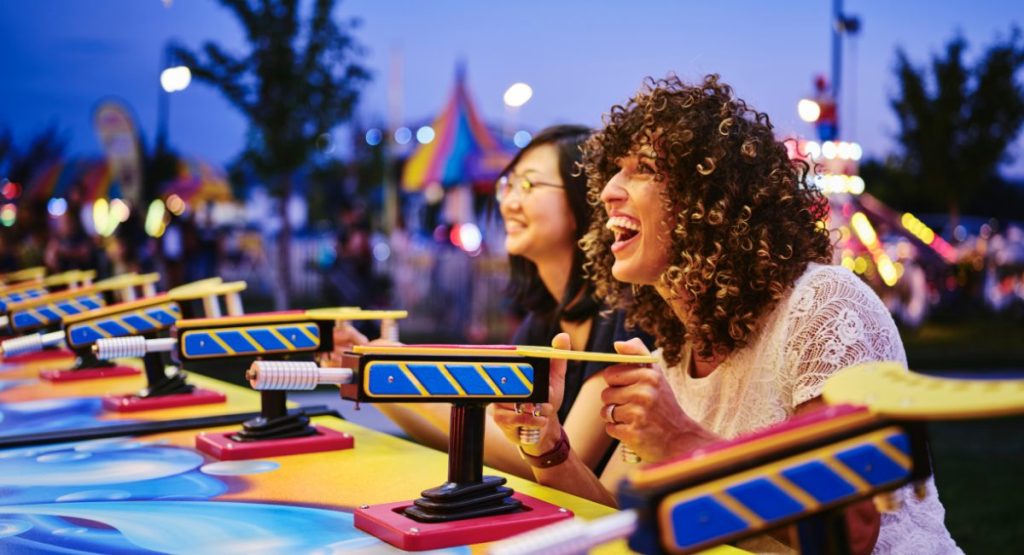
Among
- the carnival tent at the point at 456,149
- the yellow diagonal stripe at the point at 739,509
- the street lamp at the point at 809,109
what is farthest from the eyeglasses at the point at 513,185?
the carnival tent at the point at 456,149

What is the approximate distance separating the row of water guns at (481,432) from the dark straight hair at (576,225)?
731 millimetres

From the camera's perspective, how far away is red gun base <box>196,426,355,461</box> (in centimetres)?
197

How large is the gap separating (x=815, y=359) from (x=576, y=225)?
121 cm

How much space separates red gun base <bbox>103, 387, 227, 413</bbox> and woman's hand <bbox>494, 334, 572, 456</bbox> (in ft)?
4.03

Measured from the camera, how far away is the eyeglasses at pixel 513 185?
112 inches

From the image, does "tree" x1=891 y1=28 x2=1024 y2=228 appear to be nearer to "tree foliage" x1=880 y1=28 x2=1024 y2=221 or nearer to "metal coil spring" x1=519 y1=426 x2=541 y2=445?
"tree foliage" x1=880 y1=28 x2=1024 y2=221

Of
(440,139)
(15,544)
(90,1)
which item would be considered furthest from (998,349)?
(90,1)

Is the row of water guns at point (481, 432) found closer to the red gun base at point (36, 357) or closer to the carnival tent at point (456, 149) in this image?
the red gun base at point (36, 357)

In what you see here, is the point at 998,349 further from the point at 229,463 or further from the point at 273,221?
the point at 273,221

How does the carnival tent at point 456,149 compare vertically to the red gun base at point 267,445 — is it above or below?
above

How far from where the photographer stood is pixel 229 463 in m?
1.94

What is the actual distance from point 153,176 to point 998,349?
19.1 meters

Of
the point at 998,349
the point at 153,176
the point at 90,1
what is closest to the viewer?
the point at 998,349

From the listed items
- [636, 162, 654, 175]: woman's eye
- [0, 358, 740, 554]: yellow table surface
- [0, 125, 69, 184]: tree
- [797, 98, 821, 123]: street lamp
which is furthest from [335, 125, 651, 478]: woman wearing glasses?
[0, 125, 69, 184]: tree
